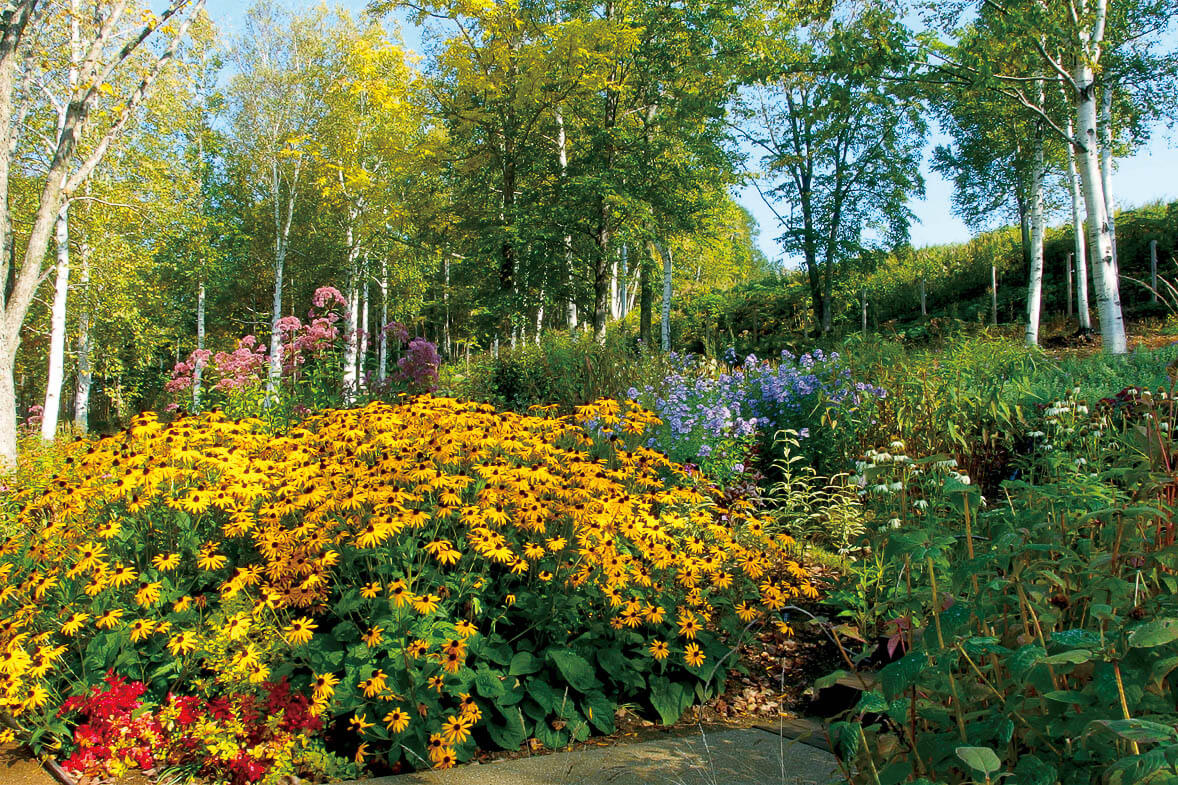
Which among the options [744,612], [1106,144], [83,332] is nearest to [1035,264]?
[1106,144]

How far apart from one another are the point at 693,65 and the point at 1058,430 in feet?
41.8

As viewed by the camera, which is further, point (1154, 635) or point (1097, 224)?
point (1097, 224)

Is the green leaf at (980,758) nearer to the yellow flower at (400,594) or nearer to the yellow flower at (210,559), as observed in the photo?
the yellow flower at (400,594)

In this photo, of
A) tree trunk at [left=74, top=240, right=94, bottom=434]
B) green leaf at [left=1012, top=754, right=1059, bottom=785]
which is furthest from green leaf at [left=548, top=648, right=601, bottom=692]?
tree trunk at [left=74, top=240, right=94, bottom=434]

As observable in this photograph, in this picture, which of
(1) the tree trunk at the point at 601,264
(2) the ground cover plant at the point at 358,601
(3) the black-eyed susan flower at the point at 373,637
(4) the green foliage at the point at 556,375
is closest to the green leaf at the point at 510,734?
(2) the ground cover plant at the point at 358,601

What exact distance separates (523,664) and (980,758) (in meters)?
1.82

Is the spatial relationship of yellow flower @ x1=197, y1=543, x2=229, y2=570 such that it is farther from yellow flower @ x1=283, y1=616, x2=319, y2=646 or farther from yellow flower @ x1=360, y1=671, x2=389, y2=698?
yellow flower @ x1=360, y1=671, x2=389, y2=698

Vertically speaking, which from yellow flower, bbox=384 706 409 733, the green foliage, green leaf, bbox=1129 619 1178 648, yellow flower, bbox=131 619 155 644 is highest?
the green foliage

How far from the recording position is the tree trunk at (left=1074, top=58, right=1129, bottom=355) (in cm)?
922

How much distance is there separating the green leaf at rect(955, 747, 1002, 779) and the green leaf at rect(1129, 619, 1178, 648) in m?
0.28

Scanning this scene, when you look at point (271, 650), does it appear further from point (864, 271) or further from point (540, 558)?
point (864, 271)

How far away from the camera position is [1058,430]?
4.58 m

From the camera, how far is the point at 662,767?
2146 mm

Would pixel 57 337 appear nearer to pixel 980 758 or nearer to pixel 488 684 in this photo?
pixel 488 684
